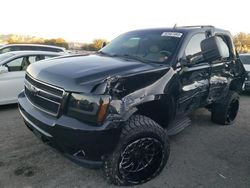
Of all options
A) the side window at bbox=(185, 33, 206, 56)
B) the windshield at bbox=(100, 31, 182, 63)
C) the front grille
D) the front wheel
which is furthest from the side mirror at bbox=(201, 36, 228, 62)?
the front grille

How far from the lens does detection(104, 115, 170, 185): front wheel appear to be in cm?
280

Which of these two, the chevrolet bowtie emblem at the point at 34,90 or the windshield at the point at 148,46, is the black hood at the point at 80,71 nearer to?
the chevrolet bowtie emblem at the point at 34,90

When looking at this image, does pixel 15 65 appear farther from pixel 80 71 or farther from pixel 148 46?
pixel 80 71

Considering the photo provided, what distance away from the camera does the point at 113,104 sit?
2.62m

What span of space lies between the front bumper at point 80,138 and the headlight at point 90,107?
0.22ft

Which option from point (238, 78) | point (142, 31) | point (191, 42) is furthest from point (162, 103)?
point (238, 78)

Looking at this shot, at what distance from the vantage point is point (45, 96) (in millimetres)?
2916

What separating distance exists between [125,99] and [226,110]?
3.15 m

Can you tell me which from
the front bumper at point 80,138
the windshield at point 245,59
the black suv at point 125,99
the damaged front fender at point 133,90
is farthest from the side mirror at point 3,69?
the windshield at point 245,59

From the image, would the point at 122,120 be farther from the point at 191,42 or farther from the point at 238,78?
the point at 238,78

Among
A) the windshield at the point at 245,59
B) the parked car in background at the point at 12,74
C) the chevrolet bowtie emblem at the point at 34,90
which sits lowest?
the windshield at the point at 245,59

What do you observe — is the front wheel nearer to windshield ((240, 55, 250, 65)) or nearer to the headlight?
the headlight

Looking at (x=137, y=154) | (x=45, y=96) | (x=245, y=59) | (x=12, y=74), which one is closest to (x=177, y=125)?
(x=137, y=154)

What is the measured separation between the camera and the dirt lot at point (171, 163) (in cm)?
312
